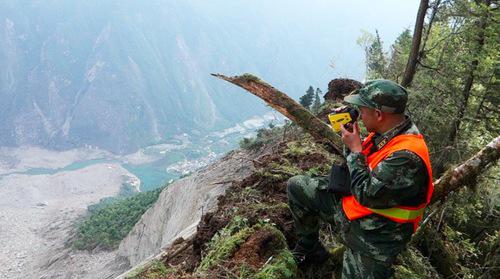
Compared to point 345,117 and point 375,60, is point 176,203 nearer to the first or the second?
point 375,60

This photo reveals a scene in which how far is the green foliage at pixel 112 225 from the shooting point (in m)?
47.0

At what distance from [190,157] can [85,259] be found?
9721cm

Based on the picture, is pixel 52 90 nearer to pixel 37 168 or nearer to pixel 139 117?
pixel 139 117

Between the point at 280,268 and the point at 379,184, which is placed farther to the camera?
the point at 280,268

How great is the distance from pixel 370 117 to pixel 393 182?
24.6 inches

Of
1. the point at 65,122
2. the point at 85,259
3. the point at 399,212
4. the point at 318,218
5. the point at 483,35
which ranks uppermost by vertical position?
the point at 483,35

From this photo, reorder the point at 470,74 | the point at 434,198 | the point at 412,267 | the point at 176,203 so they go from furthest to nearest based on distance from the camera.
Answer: the point at 176,203
the point at 470,74
the point at 412,267
the point at 434,198

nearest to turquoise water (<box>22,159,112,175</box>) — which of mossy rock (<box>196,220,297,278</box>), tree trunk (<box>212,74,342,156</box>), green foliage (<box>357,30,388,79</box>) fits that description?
green foliage (<box>357,30,388,79</box>)

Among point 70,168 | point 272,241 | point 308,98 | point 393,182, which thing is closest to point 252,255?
point 272,241

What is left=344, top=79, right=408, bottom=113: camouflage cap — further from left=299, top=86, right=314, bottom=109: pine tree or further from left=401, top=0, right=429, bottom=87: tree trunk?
left=299, top=86, right=314, bottom=109: pine tree

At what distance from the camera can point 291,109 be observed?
238 inches

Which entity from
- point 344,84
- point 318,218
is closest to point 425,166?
point 318,218

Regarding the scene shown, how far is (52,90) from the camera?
184 metres

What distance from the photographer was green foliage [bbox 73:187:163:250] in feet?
154
